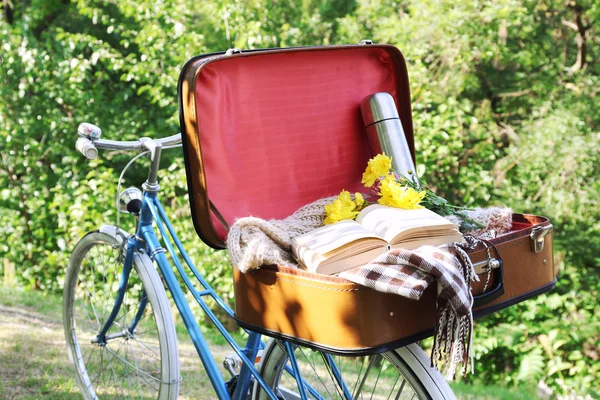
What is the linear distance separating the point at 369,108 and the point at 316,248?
2.20 ft

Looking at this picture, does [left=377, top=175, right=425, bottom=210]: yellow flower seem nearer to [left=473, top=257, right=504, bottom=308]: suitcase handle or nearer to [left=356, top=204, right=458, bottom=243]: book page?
[left=356, top=204, right=458, bottom=243]: book page

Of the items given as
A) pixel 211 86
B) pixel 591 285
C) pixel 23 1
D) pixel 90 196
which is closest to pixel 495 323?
pixel 591 285

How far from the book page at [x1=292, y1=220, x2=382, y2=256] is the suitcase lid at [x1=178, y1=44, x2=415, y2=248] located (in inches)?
10.4

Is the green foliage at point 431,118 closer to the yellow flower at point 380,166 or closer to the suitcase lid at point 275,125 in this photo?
the suitcase lid at point 275,125

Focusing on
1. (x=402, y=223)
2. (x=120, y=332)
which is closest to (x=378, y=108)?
(x=402, y=223)

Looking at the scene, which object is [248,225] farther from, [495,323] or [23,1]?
[23,1]

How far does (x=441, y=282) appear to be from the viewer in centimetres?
136

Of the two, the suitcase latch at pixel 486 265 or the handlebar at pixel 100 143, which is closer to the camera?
the suitcase latch at pixel 486 265

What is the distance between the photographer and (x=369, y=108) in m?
2.11

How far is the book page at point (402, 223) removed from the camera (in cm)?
158

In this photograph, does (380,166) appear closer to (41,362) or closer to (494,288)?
(494,288)

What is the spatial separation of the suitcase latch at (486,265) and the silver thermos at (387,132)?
0.55 m

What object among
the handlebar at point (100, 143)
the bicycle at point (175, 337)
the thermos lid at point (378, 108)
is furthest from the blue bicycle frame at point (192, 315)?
the thermos lid at point (378, 108)

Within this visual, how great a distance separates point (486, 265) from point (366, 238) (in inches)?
9.9
